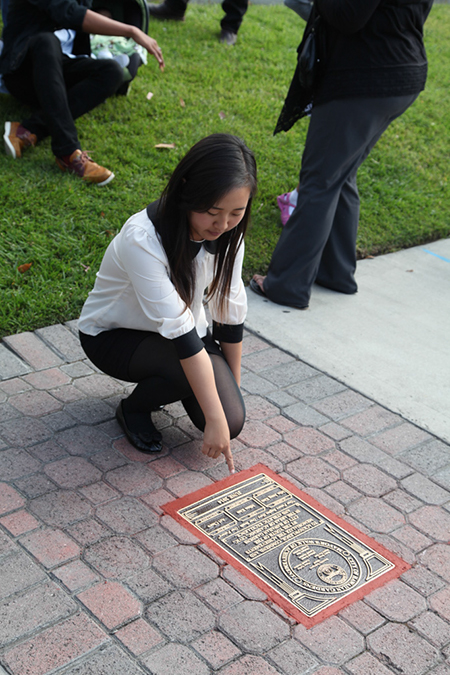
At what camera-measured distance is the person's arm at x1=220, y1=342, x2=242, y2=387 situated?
9.70 ft

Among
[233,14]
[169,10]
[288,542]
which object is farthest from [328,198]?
[169,10]

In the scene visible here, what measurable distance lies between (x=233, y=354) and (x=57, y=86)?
2.83m

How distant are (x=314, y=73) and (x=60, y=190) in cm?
189

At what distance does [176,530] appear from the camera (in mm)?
2455

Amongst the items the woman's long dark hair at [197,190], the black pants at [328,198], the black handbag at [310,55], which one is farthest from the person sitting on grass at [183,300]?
the black handbag at [310,55]

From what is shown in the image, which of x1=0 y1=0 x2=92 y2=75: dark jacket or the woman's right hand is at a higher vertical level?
x1=0 y1=0 x2=92 y2=75: dark jacket

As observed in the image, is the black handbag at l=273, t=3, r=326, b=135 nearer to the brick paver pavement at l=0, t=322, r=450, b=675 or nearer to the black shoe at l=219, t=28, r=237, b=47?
the brick paver pavement at l=0, t=322, r=450, b=675

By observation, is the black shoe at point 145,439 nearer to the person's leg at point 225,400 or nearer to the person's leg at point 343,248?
the person's leg at point 225,400

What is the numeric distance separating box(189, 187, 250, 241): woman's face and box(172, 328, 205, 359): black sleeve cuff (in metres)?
0.38

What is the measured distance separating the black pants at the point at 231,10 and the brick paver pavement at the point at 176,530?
5466mm

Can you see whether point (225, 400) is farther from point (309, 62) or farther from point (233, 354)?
point (309, 62)

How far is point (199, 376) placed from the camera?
8.29 feet

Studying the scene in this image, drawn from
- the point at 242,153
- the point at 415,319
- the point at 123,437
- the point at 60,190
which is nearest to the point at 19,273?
the point at 60,190

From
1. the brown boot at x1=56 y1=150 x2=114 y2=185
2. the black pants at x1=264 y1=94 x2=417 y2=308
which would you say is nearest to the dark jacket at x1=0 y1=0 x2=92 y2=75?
the brown boot at x1=56 y1=150 x2=114 y2=185
